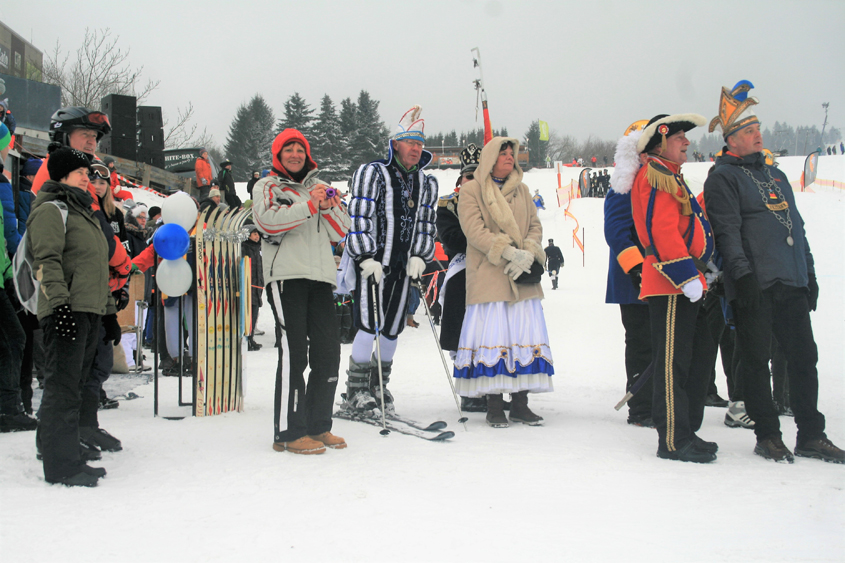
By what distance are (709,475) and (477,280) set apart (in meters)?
2.03

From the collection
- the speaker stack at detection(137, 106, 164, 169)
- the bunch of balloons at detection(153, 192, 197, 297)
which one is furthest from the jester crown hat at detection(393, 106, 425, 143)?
the speaker stack at detection(137, 106, 164, 169)

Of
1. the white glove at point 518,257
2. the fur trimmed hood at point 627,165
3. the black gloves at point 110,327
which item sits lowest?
the black gloves at point 110,327

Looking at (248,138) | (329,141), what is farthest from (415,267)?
(248,138)

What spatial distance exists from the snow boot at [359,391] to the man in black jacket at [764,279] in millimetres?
2488

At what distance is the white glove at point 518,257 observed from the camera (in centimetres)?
434

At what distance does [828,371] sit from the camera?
20.2ft

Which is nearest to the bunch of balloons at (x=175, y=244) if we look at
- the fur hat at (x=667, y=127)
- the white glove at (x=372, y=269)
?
the white glove at (x=372, y=269)

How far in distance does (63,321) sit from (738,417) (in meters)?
4.37

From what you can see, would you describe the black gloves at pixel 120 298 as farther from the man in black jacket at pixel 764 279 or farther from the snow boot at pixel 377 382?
the man in black jacket at pixel 764 279

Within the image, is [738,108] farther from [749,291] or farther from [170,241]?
[170,241]

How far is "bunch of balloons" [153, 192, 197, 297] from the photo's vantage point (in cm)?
436

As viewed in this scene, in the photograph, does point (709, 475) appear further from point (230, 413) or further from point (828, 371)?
point (828, 371)

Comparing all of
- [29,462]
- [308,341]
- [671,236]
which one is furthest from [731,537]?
[29,462]

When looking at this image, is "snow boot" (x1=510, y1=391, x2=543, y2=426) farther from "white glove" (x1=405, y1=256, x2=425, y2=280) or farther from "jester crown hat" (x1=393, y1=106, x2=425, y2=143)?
"jester crown hat" (x1=393, y1=106, x2=425, y2=143)
